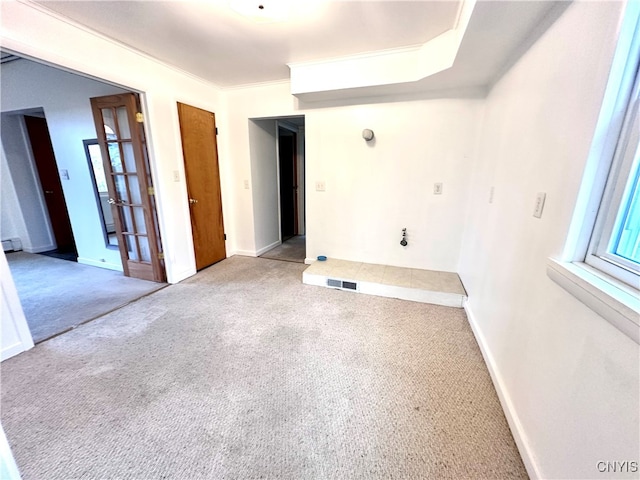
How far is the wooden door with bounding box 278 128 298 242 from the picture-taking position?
4898 mm

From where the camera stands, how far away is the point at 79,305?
2521 millimetres

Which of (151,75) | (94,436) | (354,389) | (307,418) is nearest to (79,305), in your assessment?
(94,436)

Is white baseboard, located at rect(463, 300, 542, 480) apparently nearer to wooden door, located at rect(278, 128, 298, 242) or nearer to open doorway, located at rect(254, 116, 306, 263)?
open doorway, located at rect(254, 116, 306, 263)

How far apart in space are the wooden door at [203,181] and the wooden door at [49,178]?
282cm

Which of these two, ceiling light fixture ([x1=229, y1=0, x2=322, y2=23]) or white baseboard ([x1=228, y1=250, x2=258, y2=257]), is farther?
white baseboard ([x1=228, y1=250, x2=258, y2=257])

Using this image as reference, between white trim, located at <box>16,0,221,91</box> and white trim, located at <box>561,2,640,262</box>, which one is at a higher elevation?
white trim, located at <box>16,0,221,91</box>

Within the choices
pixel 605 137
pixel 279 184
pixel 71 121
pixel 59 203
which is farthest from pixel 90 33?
pixel 59 203

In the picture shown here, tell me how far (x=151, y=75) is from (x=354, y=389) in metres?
3.41

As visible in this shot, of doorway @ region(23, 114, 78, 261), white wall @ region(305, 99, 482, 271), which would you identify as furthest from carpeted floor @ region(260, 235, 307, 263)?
Result: doorway @ region(23, 114, 78, 261)

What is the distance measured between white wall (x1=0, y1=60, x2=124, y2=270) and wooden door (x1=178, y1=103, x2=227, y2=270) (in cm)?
86

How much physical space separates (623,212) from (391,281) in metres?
1.92

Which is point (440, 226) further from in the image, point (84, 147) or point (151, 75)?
point (84, 147)

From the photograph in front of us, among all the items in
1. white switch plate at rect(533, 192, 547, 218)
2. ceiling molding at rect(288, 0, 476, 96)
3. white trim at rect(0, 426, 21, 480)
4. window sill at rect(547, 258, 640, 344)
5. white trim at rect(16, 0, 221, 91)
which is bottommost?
white trim at rect(0, 426, 21, 480)

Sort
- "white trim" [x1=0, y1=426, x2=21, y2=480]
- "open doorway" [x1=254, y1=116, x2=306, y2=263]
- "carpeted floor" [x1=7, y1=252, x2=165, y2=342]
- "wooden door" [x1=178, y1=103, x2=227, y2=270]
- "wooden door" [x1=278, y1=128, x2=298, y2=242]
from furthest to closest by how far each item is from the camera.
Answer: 1. "wooden door" [x1=278, y1=128, x2=298, y2=242]
2. "open doorway" [x1=254, y1=116, x2=306, y2=263]
3. "wooden door" [x1=178, y1=103, x2=227, y2=270]
4. "carpeted floor" [x1=7, y1=252, x2=165, y2=342]
5. "white trim" [x1=0, y1=426, x2=21, y2=480]
